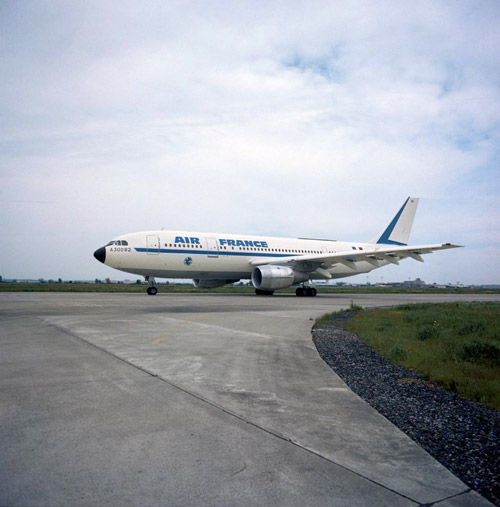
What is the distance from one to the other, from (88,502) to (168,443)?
85 cm

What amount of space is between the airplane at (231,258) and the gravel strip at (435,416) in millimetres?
18166

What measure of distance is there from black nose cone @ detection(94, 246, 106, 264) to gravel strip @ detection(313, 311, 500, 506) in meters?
18.5

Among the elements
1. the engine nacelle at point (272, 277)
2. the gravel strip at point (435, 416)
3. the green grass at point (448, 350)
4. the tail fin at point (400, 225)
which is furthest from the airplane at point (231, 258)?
the gravel strip at point (435, 416)

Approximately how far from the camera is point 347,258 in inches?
1027

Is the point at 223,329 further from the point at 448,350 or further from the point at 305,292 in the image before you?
the point at 305,292

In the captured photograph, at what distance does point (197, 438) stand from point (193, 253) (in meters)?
22.0

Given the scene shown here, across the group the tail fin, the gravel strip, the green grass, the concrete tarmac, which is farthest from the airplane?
the gravel strip

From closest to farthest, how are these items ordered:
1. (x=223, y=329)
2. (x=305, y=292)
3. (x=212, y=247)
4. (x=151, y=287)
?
(x=223, y=329) < (x=151, y=287) < (x=212, y=247) < (x=305, y=292)

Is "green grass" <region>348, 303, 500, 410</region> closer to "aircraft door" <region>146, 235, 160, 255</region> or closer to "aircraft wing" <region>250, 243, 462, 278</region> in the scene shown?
"aircraft wing" <region>250, 243, 462, 278</region>

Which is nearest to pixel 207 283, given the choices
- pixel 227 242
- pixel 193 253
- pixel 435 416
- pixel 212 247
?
pixel 212 247

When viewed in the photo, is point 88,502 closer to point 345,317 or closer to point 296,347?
point 296,347

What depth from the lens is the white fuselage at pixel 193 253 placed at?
76.0 feet

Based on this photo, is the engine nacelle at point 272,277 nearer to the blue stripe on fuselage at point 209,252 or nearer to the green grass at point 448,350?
the blue stripe on fuselage at point 209,252

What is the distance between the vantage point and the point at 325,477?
2645 millimetres
